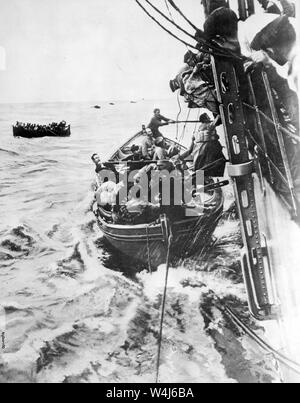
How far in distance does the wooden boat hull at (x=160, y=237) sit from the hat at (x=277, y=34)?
49.4 inches

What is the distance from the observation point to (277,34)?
307cm

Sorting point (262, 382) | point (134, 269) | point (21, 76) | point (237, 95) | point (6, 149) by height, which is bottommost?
point (262, 382)

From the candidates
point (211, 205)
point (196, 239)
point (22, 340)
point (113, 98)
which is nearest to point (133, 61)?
point (113, 98)

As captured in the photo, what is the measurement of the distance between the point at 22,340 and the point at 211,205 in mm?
1847

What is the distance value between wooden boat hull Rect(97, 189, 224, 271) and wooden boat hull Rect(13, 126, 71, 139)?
0.84 metres

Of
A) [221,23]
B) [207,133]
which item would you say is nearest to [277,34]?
[221,23]

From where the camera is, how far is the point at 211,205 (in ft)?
10.4

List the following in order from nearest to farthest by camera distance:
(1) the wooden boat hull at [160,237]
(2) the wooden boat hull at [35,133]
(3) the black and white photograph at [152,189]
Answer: (3) the black and white photograph at [152,189], (1) the wooden boat hull at [160,237], (2) the wooden boat hull at [35,133]

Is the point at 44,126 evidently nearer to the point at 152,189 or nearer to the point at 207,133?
the point at 152,189

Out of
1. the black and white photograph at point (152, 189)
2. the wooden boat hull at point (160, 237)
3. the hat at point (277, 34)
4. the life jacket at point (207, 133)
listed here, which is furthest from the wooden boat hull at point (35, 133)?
the hat at point (277, 34)

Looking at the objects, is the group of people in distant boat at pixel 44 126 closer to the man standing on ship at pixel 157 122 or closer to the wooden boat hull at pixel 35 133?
the wooden boat hull at pixel 35 133

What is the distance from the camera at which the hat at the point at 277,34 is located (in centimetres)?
306

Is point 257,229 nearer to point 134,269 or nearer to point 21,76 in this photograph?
point 134,269

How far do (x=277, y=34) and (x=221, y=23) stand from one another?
1.53 ft
